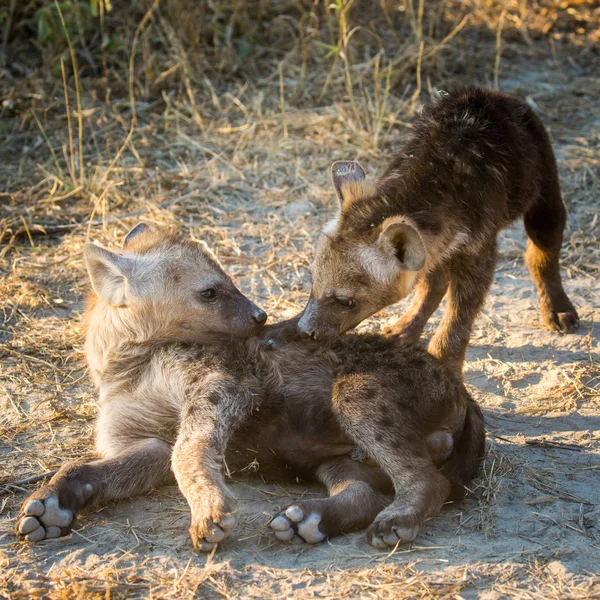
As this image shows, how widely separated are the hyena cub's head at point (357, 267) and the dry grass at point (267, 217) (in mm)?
771

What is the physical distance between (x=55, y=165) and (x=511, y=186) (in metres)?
3.70

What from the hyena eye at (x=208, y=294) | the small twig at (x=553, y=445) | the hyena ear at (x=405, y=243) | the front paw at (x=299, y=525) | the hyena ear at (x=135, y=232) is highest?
the hyena ear at (x=405, y=243)

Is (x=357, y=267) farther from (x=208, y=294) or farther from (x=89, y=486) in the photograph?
(x=89, y=486)

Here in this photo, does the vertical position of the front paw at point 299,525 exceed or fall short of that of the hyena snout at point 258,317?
it falls short

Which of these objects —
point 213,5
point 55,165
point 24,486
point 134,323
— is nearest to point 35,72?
point 55,165

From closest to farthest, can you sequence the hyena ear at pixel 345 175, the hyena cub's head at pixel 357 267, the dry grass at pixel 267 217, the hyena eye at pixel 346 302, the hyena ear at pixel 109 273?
the dry grass at pixel 267 217
the hyena ear at pixel 109 273
the hyena cub's head at pixel 357 267
the hyena eye at pixel 346 302
the hyena ear at pixel 345 175

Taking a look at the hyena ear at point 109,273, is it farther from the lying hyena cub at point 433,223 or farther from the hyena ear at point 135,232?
the lying hyena cub at point 433,223

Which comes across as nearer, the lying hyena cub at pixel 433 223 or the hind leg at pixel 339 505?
the hind leg at pixel 339 505

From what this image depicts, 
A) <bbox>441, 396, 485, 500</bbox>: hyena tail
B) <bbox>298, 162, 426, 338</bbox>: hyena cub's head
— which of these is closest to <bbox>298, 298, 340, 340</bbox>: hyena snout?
<bbox>298, 162, 426, 338</bbox>: hyena cub's head

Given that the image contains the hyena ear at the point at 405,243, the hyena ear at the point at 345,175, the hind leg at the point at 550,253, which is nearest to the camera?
the hyena ear at the point at 405,243

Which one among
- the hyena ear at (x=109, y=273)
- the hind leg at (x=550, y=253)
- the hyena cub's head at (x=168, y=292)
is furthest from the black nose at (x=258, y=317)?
the hind leg at (x=550, y=253)

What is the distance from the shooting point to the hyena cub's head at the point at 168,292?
389cm

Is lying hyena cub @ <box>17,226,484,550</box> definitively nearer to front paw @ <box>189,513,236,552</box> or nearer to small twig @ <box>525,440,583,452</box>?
front paw @ <box>189,513,236,552</box>

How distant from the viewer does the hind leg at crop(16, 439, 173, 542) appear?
10.3ft
